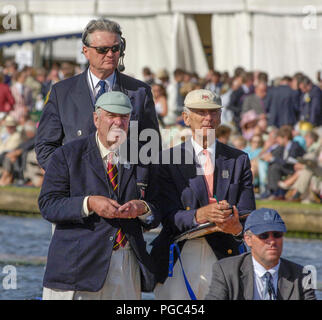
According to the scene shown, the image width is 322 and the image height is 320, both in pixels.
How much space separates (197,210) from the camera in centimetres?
612

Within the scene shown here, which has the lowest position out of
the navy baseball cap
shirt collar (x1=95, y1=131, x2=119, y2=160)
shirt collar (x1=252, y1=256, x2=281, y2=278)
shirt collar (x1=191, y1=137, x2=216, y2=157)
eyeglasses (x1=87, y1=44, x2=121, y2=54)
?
shirt collar (x1=252, y1=256, x2=281, y2=278)

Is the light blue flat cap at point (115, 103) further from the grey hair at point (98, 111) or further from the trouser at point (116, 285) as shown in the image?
the trouser at point (116, 285)

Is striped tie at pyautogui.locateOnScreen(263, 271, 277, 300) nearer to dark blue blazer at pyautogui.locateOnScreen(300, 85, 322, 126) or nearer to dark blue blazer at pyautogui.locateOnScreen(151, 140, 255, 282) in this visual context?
dark blue blazer at pyautogui.locateOnScreen(151, 140, 255, 282)

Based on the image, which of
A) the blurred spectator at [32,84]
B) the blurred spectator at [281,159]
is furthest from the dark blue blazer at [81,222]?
the blurred spectator at [32,84]

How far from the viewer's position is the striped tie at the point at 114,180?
5.79 metres

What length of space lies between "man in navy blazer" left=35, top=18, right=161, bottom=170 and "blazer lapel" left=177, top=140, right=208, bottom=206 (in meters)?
0.19

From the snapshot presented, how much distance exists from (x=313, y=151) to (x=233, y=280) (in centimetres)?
947

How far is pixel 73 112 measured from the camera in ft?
20.8

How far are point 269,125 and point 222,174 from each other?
12.0 m

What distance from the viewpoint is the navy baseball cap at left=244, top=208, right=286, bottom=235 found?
216 inches

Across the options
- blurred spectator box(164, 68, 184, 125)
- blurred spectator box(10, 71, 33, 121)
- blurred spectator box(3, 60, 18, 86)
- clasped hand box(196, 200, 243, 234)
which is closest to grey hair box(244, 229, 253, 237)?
clasped hand box(196, 200, 243, 234)

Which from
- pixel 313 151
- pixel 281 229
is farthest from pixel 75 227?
pixel 313 151

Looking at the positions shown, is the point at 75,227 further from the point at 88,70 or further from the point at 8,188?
the point at 8,188
